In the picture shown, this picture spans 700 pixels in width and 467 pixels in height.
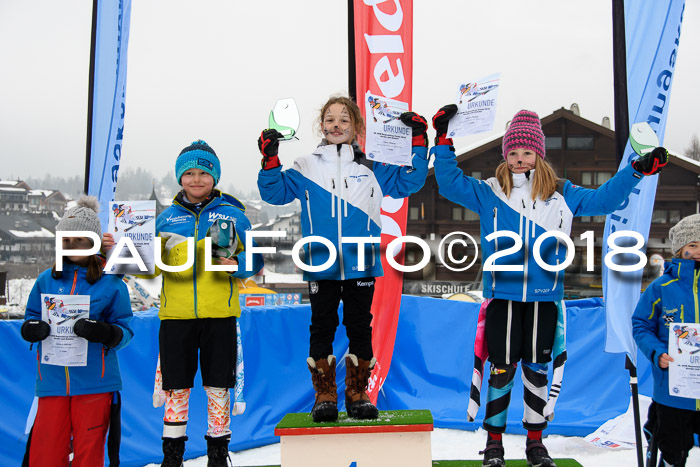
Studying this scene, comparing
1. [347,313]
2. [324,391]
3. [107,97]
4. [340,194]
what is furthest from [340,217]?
[107,97]

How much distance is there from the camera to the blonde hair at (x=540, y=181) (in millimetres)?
2832

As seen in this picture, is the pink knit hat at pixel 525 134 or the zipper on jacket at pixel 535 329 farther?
the pink knit hat at pixel 525 134

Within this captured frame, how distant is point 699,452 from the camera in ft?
13.6

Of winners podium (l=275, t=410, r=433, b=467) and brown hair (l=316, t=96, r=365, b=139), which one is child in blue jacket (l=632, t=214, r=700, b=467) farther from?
brown hair (l=316, t=96, r=365, b=139)

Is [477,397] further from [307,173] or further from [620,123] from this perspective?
[620,123]

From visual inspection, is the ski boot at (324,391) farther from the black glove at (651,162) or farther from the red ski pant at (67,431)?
the black glove at (651,162)

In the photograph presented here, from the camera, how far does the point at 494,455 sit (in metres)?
2.67

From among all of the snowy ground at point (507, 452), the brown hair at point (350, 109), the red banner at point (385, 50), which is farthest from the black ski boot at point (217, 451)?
the red banner at point (385, 50)

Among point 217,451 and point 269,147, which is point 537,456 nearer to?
point 217,451

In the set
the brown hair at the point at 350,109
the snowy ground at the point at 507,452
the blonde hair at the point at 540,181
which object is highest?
the brown hair at the point at 350,109

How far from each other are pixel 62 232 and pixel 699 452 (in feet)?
15.2

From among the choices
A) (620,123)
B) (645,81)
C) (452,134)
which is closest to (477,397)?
(452,134)

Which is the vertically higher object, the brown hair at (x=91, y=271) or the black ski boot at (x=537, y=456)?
the brown hair at (x=91, y=271)

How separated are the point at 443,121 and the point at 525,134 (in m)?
0.47
